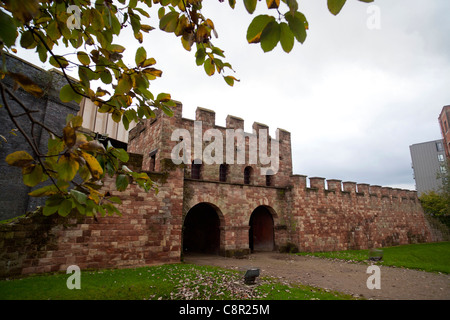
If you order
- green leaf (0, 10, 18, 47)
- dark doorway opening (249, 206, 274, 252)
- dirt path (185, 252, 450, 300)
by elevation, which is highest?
green leaf (0, 10, 18, 47)

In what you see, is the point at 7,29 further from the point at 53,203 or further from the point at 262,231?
the point at 262,231

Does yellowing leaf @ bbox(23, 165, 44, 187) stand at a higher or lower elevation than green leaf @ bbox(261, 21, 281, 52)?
lower

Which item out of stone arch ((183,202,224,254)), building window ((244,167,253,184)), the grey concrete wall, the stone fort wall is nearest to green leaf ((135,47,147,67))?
the stone fort wall

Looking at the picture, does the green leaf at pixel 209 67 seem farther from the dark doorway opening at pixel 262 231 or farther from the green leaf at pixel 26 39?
the dark doorway opening at pixel 262 231

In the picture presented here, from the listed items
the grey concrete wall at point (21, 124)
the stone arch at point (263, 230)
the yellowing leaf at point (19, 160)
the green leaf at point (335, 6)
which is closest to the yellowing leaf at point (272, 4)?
the green leaf at point (335, 6)

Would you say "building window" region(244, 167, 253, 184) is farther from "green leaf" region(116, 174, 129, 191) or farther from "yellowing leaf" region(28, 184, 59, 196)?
"yellowing leaf" region(28, 184, 59, 196)

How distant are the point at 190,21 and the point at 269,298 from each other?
6.45 meters

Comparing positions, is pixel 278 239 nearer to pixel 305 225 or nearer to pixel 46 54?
pixel 305 225

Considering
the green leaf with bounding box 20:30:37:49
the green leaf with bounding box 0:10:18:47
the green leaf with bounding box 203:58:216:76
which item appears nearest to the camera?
the green leaf with bounding box 0:10:18:47

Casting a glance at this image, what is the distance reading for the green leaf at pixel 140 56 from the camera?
185 cm

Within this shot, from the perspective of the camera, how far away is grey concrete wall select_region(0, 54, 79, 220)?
9.34 metres

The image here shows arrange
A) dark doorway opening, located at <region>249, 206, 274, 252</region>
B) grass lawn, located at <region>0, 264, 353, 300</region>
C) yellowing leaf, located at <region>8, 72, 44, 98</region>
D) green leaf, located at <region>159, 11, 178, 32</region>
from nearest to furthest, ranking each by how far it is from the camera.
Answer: yellowing leaf, located at <region>8, 72, 44, 98</region>, green leaf, located at <region>159, 11, 178, 32</region>, grass lawn, located at <region>0, 264, 353, 300</region>, dark doorway opening, located at <region>249, 206, 274, 252</region>

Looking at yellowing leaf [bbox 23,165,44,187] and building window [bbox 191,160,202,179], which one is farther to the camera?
building window [bbox 191,160,202,179]

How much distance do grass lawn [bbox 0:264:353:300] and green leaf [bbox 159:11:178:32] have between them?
20.3 feet
